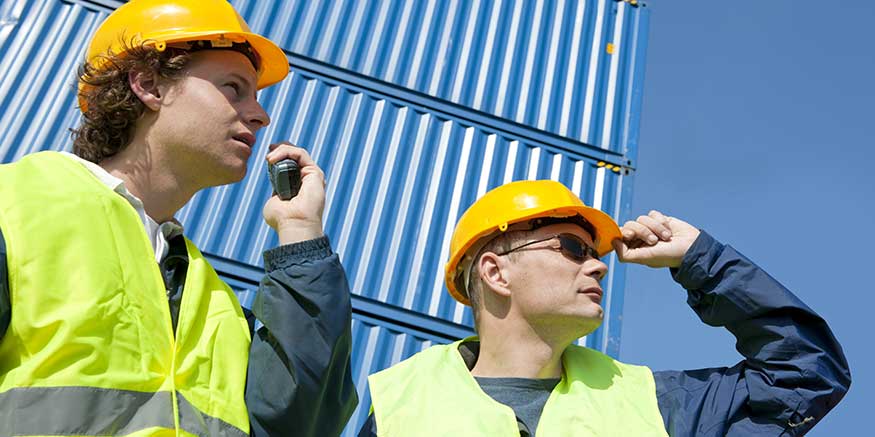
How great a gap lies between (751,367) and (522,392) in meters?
0.93

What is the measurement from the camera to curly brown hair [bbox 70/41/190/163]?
9.40 ft

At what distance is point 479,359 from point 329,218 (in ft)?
8.28

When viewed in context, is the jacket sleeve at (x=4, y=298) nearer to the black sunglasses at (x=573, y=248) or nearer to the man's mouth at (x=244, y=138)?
the man's mouth at (x=244, y=138)

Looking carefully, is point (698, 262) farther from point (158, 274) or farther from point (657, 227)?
point (158, 274)

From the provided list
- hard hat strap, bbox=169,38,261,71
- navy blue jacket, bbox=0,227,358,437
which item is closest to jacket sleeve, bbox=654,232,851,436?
navy blue jacket, bbox=0,227,358,437

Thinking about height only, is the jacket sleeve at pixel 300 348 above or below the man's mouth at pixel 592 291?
below

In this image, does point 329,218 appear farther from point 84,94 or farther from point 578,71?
point 84,94

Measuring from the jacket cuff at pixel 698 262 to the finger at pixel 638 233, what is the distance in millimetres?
181

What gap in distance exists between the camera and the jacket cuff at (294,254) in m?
2.54

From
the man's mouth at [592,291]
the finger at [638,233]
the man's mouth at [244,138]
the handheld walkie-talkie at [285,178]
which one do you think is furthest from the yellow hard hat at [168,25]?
the finger at [638,233]

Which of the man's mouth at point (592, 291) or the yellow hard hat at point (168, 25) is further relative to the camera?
the man's mouth at point (592, 291)

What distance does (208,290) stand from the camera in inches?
103

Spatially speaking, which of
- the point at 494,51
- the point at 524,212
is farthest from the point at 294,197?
the point at 494,51

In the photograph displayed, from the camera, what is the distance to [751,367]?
358 cm
